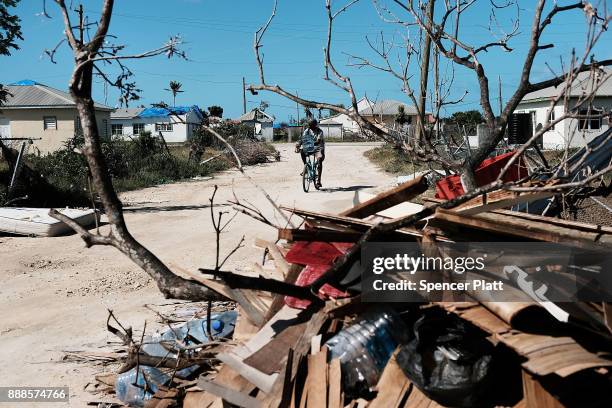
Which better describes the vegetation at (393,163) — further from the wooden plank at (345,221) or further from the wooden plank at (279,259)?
the wooden plank at (345,221)

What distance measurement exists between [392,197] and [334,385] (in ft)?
4.80

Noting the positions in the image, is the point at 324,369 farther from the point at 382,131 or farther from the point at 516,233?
the point at 382,131

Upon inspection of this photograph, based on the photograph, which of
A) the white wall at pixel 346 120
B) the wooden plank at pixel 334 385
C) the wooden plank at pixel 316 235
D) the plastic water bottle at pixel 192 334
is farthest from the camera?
the white wall at pixel 346 120

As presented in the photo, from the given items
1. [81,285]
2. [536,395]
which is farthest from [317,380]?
[81,285]

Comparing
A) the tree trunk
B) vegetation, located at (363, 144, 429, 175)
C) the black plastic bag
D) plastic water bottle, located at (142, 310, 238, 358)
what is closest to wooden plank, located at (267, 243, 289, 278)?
plastic water bottle, located at (142, 310, 238, 358)

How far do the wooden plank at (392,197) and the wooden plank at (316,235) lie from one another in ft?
1.37

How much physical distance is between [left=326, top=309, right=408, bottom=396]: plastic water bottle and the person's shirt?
13.3 metres

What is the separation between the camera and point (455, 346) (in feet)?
11.1

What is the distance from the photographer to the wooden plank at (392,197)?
4.14 m

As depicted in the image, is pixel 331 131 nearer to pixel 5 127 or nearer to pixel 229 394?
pixel 5 127

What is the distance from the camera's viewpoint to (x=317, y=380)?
3.54 metres

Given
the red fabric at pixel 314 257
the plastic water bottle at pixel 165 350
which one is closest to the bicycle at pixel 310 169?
the plastic water bottle at pixel 165 350

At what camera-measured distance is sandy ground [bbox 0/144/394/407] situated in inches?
203

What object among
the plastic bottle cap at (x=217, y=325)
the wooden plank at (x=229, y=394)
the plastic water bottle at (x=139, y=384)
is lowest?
the plastic water bottle at (x=139, y=384)
